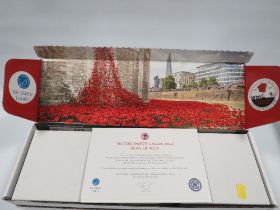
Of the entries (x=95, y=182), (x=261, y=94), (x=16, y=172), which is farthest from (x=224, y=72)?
(x=16, y=172)

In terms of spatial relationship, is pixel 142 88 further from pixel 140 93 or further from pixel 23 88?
pixel 23 88

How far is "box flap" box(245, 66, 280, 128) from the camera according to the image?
67cm

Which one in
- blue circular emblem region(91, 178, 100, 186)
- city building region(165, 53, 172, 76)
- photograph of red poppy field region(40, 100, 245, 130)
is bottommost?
blue circular emblem region(91, 178, 100, 186)

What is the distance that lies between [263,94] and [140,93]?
0.27 metres

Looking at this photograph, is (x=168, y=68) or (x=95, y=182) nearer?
(x=95, y=182)

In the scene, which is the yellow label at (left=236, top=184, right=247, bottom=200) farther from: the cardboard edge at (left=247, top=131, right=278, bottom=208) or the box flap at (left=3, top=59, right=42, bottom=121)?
the box flap at (left=3, top=59, right=42, bottom=121)

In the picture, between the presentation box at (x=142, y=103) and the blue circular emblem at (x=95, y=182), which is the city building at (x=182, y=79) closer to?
the presentation box at (x=142, y=103)

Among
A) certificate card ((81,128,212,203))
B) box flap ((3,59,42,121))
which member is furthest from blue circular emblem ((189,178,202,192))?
box flap ((3,59,42,121))

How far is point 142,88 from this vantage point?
0.68 m

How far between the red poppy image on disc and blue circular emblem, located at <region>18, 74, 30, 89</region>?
0.11ft

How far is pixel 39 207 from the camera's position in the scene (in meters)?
0.56

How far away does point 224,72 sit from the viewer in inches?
26.9

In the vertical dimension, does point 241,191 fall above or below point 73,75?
below

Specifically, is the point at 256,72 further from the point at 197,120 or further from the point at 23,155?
the point at 23,155
